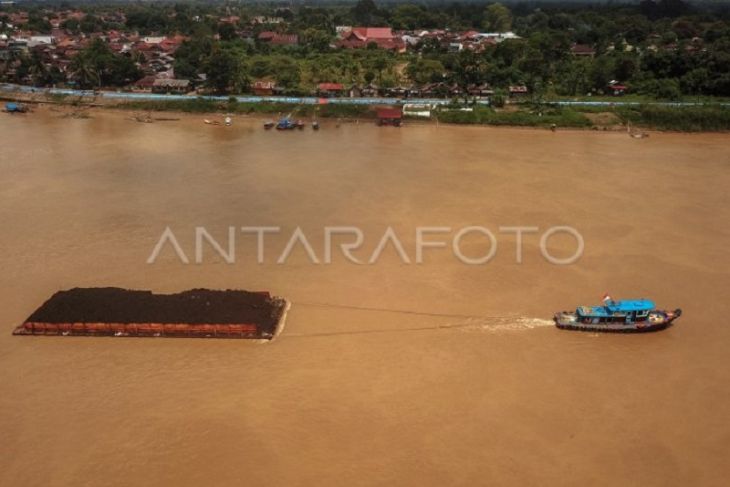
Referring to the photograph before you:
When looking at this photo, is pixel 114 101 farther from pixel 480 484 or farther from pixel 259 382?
pixel 480 484

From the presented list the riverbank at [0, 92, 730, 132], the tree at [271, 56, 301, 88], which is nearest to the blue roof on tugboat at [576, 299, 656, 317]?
the riverbank at [0, 92, 730, 132]

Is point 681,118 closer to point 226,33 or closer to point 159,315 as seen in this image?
point 159,315

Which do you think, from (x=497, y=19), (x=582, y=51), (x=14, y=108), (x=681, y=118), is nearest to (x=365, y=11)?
(x=497, y=19)

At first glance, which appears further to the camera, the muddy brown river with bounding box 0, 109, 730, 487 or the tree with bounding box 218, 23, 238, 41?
the tree with bounding box 218, 23, 238, 41

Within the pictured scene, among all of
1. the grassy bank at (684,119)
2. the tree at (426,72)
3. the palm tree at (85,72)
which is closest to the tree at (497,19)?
the tree at (426,72)

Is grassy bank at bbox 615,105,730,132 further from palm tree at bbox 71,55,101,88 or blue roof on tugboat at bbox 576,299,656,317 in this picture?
palm tree at bbox 71,55,101,88

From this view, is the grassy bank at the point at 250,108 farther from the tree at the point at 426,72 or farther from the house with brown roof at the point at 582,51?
the house with brown roof at the point at 582,51

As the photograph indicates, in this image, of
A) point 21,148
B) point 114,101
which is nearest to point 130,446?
point 21,148
